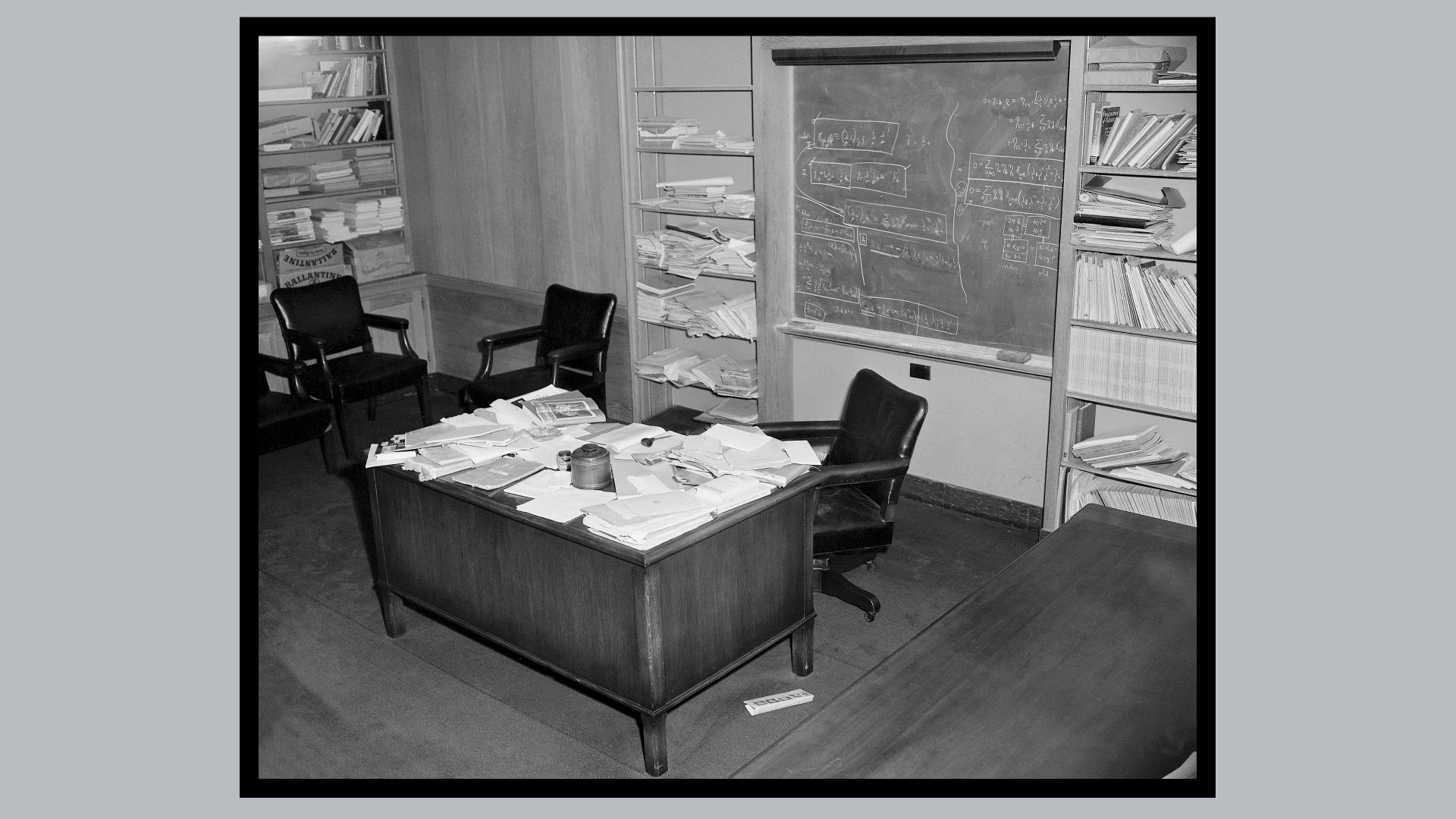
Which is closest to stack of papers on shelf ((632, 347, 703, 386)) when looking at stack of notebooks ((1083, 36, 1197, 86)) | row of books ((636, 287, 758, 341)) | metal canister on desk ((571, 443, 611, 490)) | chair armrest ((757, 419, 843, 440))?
row of books ((636, 287, 758, 341))

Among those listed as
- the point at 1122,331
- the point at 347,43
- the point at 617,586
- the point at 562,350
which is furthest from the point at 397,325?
the point at 1122,331

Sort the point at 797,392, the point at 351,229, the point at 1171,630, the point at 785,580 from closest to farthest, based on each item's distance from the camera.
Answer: the point at 1171,630, the point at 785,580, the point at 797,392, the point at 351,229

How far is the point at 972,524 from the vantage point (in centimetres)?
504

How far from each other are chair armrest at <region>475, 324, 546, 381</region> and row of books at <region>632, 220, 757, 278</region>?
73 cm

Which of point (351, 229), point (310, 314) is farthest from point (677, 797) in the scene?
point (351, 229)

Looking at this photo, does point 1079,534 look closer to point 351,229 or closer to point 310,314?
point 310,314

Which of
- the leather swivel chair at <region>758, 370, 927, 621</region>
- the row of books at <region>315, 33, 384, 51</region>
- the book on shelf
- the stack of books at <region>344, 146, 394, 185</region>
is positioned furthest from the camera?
the stack of books at <region>344, 146, 394, 185</region>

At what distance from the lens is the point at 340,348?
6012mm

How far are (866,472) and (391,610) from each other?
5.70 ft

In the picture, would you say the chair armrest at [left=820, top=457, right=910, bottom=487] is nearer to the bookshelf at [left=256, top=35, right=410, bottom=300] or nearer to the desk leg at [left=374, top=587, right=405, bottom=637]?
Result: the desk leg at [left=374, top=587, right=405, bottom=637]

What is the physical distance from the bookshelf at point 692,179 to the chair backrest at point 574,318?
0.21 meters

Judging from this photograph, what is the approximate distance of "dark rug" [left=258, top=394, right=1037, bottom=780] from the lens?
11.1 feet

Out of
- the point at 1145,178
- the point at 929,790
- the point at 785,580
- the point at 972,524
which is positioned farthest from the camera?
the point at 972,524
